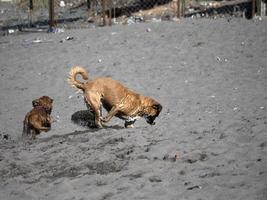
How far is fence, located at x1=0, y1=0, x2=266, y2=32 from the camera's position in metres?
21.3

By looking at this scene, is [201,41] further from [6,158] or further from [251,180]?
[251,180]

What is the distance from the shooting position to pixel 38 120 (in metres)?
9.75

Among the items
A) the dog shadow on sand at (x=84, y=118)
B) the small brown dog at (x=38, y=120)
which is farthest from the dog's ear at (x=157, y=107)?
the small brown dog at (x=38, y=120)

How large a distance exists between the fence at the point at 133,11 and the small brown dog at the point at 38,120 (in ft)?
37.7

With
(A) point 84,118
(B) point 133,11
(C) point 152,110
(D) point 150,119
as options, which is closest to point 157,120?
(D) point 150,119

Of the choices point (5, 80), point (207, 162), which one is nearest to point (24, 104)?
point (5, 80)

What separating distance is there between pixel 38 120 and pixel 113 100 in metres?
1.59

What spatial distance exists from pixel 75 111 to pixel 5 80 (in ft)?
14.1

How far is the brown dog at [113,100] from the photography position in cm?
955

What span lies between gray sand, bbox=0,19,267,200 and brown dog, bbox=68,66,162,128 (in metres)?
0.32

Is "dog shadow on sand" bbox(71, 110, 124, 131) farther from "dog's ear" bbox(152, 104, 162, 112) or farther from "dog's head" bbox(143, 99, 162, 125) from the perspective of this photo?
"dog's ear" bbox(152, 104, 162, 112)

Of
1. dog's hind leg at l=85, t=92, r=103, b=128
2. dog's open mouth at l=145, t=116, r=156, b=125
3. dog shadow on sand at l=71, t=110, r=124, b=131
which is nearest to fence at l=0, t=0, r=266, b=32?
dog shadow on sand at l=71, t=110, r=124, b=131

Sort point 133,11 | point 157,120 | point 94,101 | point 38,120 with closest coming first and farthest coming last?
1. point 94,101
2. point 38,120
3. point 157,120
4. point 133,11

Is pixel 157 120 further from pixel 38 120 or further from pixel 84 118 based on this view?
pixel 38 120
